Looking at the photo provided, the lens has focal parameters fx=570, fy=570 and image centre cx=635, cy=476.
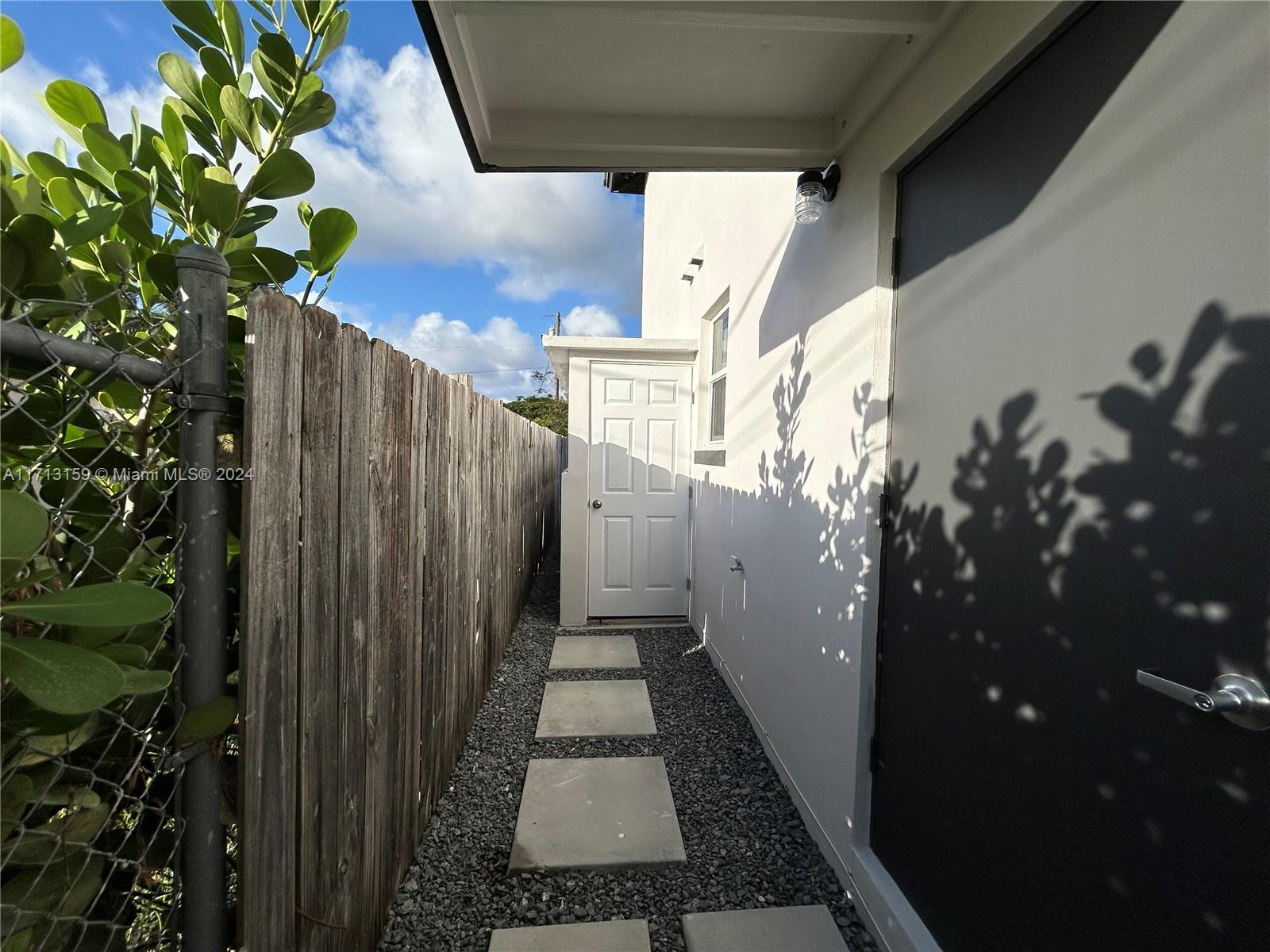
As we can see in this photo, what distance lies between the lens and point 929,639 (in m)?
1.71

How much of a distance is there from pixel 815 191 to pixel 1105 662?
6.51ft

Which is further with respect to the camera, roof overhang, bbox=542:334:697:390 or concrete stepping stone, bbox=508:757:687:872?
roof overhang, bbox=542:334:697:390

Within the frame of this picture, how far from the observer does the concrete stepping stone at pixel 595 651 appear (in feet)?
13.9

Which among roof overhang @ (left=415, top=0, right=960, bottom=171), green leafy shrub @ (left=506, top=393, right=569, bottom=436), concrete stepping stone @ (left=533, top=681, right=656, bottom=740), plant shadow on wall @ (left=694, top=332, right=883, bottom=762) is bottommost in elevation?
concrete stepping stone @ (left=533, top=681, right=656, bottom=740)

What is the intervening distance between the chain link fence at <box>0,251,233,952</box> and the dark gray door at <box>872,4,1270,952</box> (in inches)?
62.1

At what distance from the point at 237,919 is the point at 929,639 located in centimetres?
176

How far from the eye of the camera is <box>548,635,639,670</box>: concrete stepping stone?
4.23 meters

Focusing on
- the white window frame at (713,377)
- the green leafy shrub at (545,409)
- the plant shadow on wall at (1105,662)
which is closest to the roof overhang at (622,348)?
the white window frame at (713,377)

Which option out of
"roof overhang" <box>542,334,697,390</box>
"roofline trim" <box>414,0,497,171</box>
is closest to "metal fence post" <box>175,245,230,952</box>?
"roofline trim" <box>414,0,497,171</box>

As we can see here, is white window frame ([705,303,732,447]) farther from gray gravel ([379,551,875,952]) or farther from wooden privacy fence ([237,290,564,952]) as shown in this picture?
wooden privacy fence ([237,290,564,952])

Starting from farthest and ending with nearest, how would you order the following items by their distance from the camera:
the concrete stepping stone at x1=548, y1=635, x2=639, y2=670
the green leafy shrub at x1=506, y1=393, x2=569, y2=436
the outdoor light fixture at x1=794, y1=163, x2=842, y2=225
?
the green leafy shrub at x1=506, y1=393, x2=569, y2=436
the concrete stepping stone at x1=548, y1=635, x2=639, y2=670
the outdoor light fixture at x1=794, y1=163, x2=842, y2=225

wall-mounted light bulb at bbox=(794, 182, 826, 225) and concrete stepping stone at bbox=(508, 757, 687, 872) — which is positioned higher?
wall-mounted light bulb at bbox=(794, 182, 826, 225)

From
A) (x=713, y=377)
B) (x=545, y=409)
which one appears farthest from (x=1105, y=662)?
A: (x=545, y=409)

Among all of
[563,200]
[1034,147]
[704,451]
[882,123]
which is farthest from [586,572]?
[563,200]
